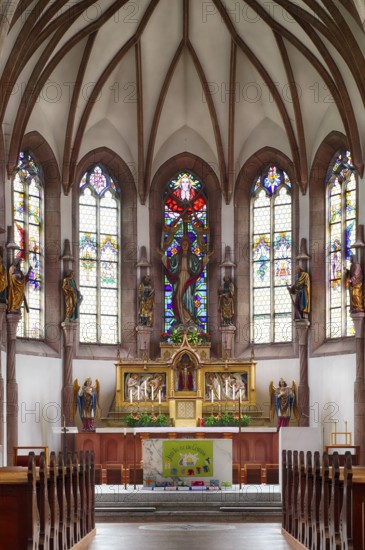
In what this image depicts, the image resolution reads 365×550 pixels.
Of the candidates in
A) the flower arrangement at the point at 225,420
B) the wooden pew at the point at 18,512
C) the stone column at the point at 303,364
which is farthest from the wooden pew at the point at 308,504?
the stone column at the point at 303,364

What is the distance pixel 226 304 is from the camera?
1272 inches

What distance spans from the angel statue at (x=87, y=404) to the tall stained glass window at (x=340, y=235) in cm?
680

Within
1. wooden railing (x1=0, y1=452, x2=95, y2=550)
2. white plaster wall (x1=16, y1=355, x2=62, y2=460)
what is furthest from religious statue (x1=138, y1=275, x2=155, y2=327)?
wooden railing (x1=0, y1=452, x2=95, y2=550)

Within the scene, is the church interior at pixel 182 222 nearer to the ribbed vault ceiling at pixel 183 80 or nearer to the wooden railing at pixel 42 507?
the ribbed vault ceiling at pixel 183 80

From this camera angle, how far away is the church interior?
29.3 meters

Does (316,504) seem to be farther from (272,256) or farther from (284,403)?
(272,256)

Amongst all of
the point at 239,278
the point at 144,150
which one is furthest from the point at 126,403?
the point at 144,150

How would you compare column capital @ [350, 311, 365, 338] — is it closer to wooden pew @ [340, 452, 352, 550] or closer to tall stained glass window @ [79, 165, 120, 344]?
tall stained glass window @ [79, 165, 120, 344]

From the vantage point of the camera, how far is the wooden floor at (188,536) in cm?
1684

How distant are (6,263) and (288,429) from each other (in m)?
8.57

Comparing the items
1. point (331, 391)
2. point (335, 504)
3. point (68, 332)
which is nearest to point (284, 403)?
point (331, 391)

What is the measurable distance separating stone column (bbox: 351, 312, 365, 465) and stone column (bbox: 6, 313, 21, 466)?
8709 mm

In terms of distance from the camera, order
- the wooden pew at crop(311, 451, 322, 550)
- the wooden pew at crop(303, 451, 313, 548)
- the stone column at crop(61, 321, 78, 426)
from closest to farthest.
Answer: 1. the wooden pew at crop(311, 451, 322, 550)
2. the wooden pew at crop(303, 451, 313, 548)
3. the stone column at crop(61, 321, 78, 426)

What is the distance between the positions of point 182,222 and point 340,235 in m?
5.02
